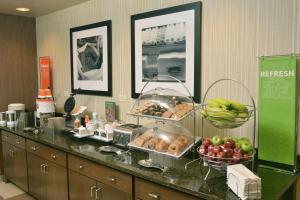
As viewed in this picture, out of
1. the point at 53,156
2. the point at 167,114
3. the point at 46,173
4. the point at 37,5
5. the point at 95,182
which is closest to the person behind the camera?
the point at 167,114

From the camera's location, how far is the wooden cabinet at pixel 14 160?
3242mm

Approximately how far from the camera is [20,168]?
332cm

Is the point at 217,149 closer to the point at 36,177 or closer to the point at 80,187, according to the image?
the point at 80,187

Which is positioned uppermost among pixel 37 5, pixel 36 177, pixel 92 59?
pixel 37 5

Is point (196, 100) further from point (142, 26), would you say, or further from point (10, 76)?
point (10, 76)

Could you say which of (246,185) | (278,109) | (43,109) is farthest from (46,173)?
(278,109)

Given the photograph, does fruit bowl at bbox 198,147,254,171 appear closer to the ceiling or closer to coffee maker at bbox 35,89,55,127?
coffee maker at bbox 35,89,55,127

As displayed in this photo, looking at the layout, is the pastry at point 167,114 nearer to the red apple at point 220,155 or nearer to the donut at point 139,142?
the donut at point 139,142

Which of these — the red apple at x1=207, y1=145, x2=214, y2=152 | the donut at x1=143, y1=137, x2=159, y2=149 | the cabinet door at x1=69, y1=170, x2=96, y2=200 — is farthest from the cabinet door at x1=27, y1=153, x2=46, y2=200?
the red apple at x1=207, y1=145, x2=214, y2=152

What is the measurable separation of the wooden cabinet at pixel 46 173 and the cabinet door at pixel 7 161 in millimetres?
535

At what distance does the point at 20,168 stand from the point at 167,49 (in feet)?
7.55

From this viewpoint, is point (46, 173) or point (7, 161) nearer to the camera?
point (46, 173)

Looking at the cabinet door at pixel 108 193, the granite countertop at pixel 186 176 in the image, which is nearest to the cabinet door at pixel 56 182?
the granite countertop at pixel 186 176

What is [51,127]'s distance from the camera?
2.96 m
